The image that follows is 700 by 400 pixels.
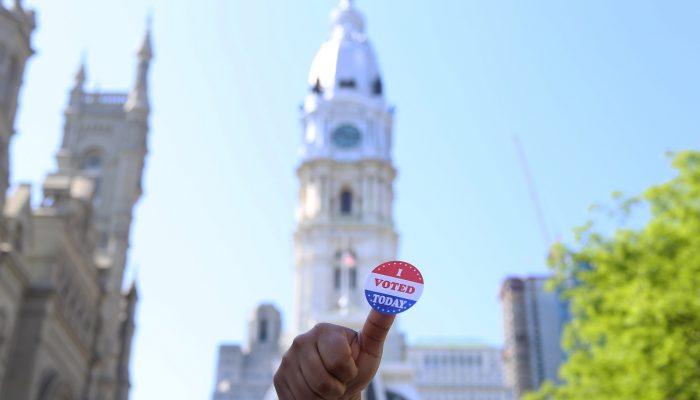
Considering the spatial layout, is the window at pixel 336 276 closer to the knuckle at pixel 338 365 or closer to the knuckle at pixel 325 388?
the knuckle at pixel 325 388

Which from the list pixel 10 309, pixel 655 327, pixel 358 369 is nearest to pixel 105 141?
pixel 10 309

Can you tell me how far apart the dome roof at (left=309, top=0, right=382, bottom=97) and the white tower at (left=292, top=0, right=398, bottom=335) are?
0.38 ft

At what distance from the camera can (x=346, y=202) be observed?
112 metres

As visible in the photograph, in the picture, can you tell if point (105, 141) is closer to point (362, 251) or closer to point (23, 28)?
point (23, 28)

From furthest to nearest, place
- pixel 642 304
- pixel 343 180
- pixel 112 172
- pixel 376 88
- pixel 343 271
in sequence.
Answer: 1. pixel 376 88
2. pixel 343 180
3. pixel 343 271
4. pixel 112 172
5. pixel 642 304

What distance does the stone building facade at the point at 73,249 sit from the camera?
40.0 m

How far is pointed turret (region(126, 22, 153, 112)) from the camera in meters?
64.5

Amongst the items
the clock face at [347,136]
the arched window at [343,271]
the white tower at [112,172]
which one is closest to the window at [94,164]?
the white tower at [112,172]

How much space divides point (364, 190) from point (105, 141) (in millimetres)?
47094

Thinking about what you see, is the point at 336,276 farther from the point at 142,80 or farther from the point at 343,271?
the point at 142,80

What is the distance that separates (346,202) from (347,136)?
300 inches

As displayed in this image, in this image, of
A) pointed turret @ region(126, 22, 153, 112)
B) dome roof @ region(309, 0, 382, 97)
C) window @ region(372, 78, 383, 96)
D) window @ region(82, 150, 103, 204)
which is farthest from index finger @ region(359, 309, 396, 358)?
window @ region(372, 78, 383, 96)

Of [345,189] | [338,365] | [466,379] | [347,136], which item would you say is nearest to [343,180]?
[345,189]

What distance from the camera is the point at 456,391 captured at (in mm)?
189375
